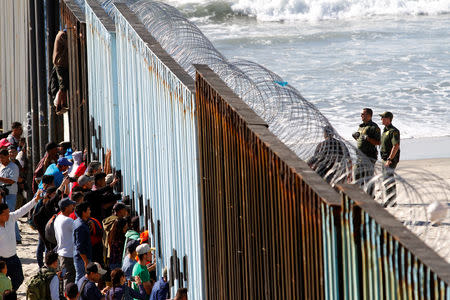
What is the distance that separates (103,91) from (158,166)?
2633 mm

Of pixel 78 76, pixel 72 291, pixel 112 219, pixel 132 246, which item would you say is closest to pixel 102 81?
pixel 78 76

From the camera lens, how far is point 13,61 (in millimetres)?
16266

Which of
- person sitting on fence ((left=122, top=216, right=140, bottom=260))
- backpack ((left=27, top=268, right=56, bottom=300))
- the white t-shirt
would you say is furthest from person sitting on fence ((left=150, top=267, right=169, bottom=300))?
the white t-shirt

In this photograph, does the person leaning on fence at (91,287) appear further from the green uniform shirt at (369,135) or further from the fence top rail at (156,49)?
the green uniform shirt at (369,135)

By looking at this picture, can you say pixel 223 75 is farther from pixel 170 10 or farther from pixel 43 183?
pixel 43 183

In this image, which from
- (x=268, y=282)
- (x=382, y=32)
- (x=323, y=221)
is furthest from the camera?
(x=382, y=32)

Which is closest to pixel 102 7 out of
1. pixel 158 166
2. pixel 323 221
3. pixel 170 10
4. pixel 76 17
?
pixel 76 17

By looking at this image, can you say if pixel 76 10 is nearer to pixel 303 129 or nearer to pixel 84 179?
pixel 84 179

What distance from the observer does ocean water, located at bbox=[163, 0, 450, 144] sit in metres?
26.5

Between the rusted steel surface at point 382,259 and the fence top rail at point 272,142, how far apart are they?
0.20 m

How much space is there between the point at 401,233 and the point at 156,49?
4679mm

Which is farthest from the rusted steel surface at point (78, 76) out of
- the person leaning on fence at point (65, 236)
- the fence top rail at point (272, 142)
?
the fence top rail at point (272, 142)

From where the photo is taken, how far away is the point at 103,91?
10414 mm

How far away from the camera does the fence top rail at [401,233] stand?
333 centimetres
